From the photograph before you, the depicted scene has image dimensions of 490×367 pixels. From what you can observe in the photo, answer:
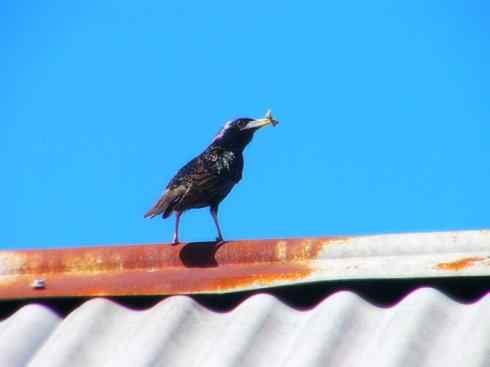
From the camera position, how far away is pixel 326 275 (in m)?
3.93

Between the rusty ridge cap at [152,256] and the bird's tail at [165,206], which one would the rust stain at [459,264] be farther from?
the bird's tail at [165,206]

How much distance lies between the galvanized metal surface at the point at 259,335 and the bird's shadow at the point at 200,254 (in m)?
0.36

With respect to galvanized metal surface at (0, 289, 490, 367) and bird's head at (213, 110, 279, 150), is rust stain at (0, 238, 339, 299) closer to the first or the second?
galvanized metal surface at (0, 289, 490, 367)

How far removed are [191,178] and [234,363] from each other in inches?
141

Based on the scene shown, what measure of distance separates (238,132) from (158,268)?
339 centimetres

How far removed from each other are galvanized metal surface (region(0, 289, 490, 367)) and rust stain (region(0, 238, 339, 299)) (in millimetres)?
108

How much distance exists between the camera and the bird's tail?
22.5ft

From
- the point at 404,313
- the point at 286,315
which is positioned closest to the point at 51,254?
the point at 286,315

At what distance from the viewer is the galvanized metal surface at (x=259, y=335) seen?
3352 mm

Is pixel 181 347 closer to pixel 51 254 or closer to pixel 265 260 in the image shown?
pixel 265 260

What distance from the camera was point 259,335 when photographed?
362cm

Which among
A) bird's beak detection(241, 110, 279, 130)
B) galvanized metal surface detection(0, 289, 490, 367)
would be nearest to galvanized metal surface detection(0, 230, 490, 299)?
galvanized metal surface detection(0, 289, 490, 367)

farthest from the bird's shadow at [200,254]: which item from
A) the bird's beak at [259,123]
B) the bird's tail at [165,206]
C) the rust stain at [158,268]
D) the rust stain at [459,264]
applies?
the bird's beak at [259,123]

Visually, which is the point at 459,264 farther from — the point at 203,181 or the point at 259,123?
the point at 259,123
